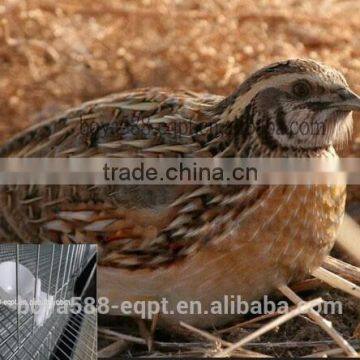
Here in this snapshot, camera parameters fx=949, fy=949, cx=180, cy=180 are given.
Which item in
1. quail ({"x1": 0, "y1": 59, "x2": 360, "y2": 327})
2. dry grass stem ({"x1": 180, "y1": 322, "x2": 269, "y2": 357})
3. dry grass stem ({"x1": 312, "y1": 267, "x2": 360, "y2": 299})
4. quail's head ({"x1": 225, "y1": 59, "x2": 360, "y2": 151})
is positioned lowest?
dry grass stem ({"x1": 180, "y1": 322, "x2": 269, "y2": 357})

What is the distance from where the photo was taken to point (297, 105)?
2154mm

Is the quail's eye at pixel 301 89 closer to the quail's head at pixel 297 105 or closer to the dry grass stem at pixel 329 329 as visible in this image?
the quail's head at pixel 297 105

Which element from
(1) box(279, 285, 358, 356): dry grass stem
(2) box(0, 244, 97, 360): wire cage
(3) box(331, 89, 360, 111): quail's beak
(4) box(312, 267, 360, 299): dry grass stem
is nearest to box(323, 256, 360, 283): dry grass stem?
(4) box(312, 267, 360, 299): dry grass stem

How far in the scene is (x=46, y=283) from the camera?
2.24 m

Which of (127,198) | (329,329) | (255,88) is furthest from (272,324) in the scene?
(255,88)

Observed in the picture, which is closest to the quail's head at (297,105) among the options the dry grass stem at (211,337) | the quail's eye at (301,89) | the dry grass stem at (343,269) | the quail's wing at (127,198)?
the quail's eye at (301,89)

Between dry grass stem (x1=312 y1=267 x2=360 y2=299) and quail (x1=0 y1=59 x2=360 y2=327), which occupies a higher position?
quail (x1=0 y1=59 x2=360 y2=327)

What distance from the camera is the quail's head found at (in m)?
2.13

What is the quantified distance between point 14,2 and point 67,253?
0.65 meters

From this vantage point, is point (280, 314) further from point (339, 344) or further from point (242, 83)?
point (242, 83)

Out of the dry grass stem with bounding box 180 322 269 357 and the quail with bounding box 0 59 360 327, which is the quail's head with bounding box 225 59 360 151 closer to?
the quail with bounding box 0 59 360 327

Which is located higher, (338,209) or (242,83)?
(242,83)

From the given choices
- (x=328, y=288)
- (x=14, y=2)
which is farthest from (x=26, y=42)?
(x=328, y=288)

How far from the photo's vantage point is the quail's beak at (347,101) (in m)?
2.10
